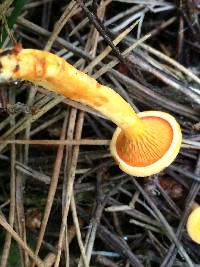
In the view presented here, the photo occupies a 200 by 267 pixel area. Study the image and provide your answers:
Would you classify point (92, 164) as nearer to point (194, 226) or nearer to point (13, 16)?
point (194, 226)

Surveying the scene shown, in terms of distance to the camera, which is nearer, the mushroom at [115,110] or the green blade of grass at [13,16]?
the mushroom at [115,110]

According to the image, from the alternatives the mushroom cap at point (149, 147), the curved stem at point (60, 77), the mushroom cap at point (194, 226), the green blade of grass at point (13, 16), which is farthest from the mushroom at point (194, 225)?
the green blade of grass at point (13, 16)

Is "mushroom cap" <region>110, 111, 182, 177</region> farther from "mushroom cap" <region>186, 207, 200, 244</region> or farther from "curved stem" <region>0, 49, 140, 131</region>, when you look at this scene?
"mushroom cap" <region>186, 207, 200, 244</region>

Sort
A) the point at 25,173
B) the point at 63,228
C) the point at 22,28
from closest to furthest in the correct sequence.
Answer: the point at 63,228
the point at 25,173
the point at 22,28

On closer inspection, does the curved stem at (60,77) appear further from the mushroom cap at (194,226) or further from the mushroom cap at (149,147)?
the mushroom cap at (194,226)

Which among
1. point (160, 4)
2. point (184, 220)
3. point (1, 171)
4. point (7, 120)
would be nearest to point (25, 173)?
point (1, 171)

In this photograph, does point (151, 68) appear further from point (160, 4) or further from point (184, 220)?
point (184, 220)

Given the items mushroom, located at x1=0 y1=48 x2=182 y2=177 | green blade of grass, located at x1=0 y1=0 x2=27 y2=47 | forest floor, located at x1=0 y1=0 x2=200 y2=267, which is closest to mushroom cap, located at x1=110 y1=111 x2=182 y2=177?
mushroom, located at x1=0 y1=48 x2=182 y2=177

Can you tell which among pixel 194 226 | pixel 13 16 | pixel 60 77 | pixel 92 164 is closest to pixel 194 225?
pixel 194 226
